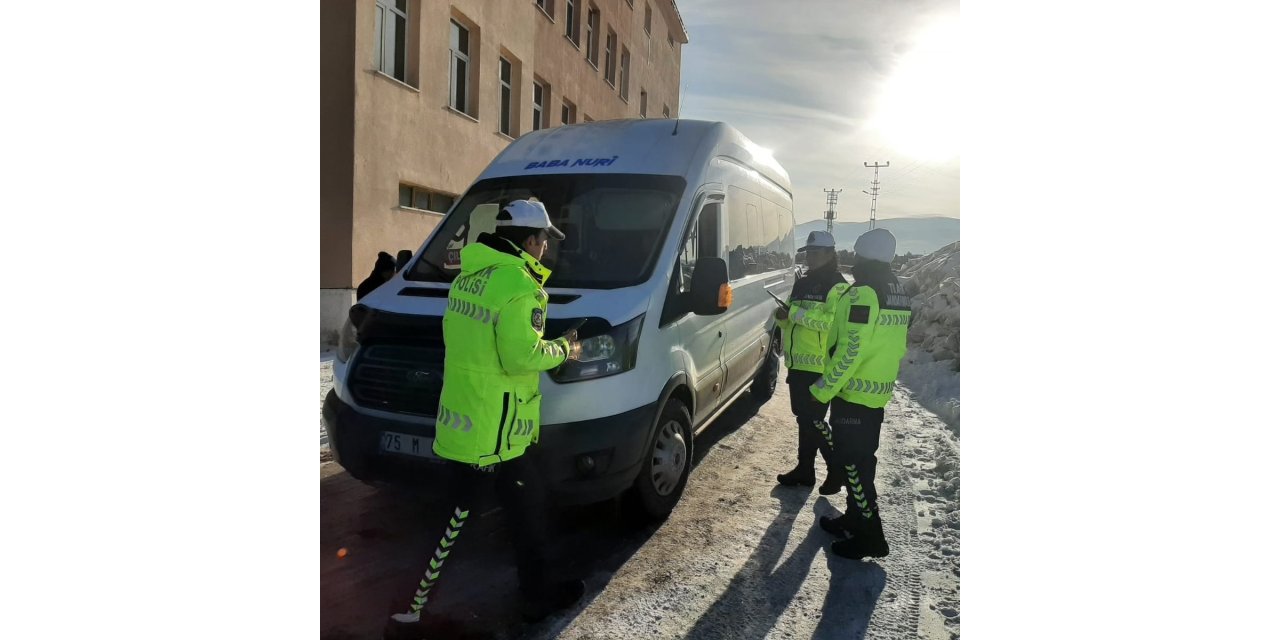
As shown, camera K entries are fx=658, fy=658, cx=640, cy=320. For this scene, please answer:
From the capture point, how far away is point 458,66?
3.32 m

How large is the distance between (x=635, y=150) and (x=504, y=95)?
3.57 ft

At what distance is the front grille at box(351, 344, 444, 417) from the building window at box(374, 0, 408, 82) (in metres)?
1.20

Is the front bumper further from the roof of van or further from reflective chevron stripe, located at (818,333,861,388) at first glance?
the roof of van

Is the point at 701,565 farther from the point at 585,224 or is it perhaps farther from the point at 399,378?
the point at 585,224

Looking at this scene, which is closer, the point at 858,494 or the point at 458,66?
the point at 858,494

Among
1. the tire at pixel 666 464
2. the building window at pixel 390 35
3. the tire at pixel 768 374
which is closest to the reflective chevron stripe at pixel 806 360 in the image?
the tire at pixel 666 464

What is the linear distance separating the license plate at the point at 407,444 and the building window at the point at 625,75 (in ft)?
7.19

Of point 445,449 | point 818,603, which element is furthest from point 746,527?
point 445,449

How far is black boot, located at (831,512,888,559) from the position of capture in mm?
2715

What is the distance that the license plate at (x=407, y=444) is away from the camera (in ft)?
7.82

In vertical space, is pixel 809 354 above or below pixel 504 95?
below

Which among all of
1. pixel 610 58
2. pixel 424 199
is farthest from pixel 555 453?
pixel 610 58

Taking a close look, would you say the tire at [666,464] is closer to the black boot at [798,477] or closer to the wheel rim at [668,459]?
the wheel rim at [668,459]
